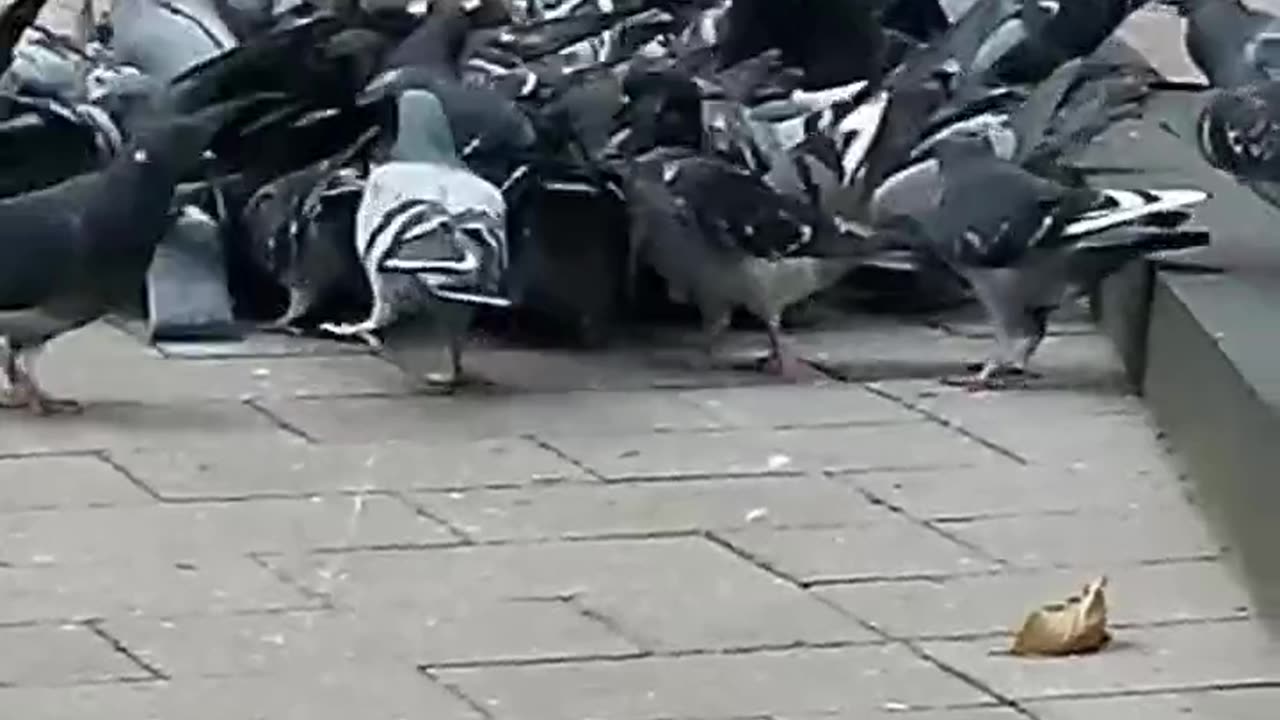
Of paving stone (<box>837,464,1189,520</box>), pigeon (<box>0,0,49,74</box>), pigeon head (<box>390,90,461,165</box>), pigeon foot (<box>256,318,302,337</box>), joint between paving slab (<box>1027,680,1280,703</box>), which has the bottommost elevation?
pigeon foot (<box>256,318,302,337</box>)

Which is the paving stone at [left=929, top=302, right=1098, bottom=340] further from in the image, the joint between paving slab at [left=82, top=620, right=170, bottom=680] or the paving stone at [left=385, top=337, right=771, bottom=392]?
the joint between paving slab at [left=82, top=620, right=170, bottom=680]

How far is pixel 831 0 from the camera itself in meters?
6.78

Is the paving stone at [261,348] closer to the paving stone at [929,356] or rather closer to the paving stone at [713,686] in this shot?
the paving stone at [929,356]

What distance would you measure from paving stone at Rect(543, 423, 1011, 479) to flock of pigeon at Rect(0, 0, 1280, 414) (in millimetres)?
343

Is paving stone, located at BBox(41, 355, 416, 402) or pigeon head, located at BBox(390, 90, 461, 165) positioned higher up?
pigeon head, located at BBox(390, 90, 461, 165)

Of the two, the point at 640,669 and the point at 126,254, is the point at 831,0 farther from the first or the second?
the point at 640,669

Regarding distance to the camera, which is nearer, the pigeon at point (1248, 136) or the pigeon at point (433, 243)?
the pigeon at point (433, 243)

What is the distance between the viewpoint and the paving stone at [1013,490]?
16.0 ft

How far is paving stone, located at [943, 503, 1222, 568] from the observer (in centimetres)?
462

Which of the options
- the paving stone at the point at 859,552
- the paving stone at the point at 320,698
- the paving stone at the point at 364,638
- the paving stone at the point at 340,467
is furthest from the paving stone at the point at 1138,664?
the paving stone at the point at 340,467

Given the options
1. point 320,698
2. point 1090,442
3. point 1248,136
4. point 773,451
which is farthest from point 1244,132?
point 320,698

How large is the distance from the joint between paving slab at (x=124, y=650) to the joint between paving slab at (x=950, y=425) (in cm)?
165

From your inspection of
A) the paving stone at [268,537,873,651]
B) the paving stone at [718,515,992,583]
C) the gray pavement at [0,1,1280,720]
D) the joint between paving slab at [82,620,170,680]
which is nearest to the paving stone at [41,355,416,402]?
the gray pavement at [0,1,1280,720]

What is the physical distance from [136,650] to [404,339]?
143cm
